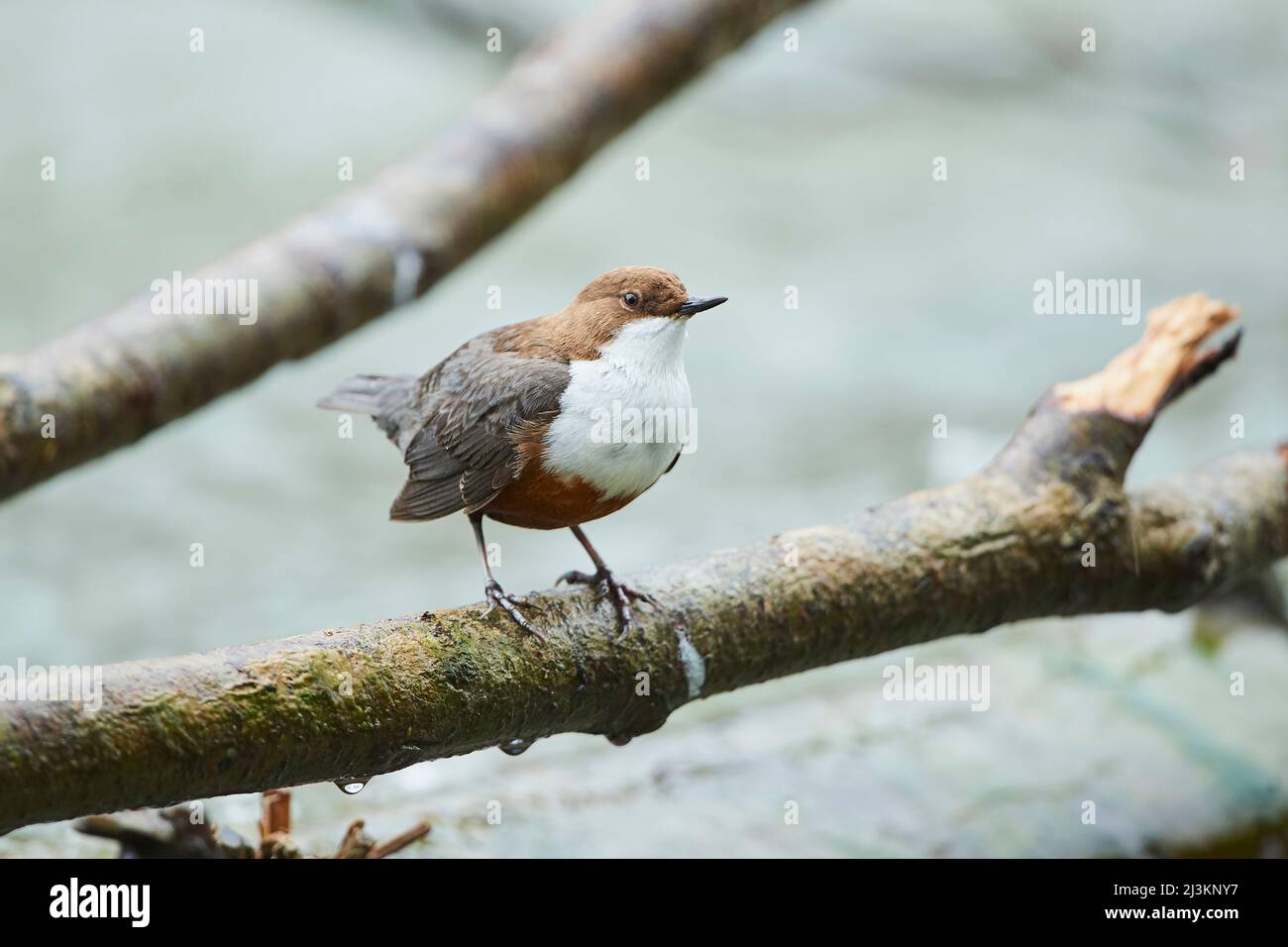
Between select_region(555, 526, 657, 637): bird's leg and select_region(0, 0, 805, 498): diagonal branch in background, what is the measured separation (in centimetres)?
157

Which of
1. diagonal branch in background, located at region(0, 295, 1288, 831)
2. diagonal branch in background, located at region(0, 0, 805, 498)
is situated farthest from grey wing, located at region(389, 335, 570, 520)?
diagonal branch in background, located at region(0, 0, 805, 498)

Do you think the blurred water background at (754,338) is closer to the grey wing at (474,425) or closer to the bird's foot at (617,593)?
the bird's foot at (617,593)

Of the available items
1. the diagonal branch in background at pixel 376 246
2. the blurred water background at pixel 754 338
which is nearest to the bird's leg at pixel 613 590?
A: the blurred water background at pixel 754 338

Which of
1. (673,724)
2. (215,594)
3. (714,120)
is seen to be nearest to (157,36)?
(714,120)

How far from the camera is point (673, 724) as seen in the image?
191 inches

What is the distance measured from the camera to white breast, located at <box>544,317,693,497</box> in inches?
112

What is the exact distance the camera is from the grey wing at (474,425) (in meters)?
2.97

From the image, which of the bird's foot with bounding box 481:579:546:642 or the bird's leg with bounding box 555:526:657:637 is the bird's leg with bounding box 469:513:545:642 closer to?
the bird's foot with bounding box 481:579:546:642

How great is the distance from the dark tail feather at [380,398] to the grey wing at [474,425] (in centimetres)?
25

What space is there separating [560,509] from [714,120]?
10.9 metres

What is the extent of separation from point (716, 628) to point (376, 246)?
6.46ft

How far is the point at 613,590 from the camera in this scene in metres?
3.17

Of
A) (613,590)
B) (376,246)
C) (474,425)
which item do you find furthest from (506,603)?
(376,246)

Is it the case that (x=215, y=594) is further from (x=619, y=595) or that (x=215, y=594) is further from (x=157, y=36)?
(x=157, y=36)
